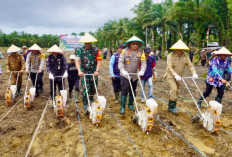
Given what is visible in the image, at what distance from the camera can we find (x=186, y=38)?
119 feet

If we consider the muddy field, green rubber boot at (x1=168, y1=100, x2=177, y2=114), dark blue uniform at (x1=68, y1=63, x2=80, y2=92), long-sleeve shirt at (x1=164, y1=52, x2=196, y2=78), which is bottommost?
the muddy field

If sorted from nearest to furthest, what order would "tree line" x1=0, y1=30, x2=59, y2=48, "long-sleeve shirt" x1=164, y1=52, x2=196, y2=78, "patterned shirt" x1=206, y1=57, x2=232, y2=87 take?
"patterned shirt" x1=206, y1=57, x2=232, y2=87
"long-sleeve shirt" x1=164, y1=52, x2=196, y2=78
"tree line" x1=0, y1=30, x2=59, y2=48

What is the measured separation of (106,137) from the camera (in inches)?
155

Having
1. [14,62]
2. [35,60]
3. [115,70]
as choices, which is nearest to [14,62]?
[14,62]

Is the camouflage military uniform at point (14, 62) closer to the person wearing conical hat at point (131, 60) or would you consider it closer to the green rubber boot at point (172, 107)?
the person wearing conical hat at point (131, 60)

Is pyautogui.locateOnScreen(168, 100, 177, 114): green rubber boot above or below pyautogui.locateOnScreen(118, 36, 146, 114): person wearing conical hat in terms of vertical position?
below

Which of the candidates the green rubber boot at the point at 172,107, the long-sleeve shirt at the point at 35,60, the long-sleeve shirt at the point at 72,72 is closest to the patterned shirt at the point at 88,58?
the long-sleeve shirt at the point at 72,72

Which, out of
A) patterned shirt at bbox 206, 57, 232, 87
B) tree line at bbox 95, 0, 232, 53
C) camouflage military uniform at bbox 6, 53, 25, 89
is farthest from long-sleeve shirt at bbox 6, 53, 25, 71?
tree line at bbox 95, 0, 232, 53

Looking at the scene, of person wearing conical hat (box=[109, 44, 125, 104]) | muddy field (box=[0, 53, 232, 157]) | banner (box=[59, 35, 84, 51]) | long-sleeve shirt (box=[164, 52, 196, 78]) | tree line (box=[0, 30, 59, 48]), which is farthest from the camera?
tree line (box=[0, 30, 59, 48])

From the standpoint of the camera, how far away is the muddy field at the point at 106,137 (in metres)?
3.42

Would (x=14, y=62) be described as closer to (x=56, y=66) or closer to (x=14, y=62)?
(x=14, y=62)

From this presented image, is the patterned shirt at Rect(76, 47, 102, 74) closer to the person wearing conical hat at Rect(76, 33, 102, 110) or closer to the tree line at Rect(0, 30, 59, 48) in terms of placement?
the person wearing conical hat at Rect(76, 33, 102, 110)

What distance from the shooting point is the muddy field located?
11.2 ft

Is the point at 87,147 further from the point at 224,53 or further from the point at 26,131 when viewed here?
the point at 224,53
